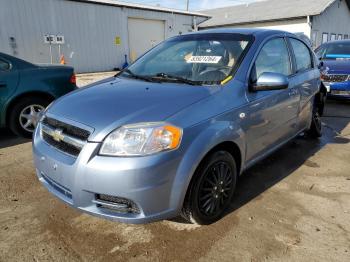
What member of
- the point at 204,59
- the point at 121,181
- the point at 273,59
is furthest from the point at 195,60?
the point at 121,181

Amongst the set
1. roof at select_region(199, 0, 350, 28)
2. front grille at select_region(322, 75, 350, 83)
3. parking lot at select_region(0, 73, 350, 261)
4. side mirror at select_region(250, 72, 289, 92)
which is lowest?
parking lot at select_region(0, 73, 350, 261)

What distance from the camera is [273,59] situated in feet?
11.7

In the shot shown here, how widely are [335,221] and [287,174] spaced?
3.39 ft

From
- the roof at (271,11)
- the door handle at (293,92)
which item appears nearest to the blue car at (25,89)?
the door handle at (293,92)

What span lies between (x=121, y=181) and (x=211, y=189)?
892 millimetres

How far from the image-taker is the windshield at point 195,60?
10.1 ft

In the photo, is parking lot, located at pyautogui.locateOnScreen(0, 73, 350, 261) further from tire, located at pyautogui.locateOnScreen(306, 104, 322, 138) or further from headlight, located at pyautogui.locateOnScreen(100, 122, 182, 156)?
tire, located at pyautogui.locateOnScreen(306, 104, 322, 138)

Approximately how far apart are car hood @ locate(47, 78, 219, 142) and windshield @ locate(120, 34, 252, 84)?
26cm

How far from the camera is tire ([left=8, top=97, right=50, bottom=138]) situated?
512cm

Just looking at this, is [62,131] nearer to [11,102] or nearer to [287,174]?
[287,174]

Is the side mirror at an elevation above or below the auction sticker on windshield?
below

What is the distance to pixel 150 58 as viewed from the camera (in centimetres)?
379

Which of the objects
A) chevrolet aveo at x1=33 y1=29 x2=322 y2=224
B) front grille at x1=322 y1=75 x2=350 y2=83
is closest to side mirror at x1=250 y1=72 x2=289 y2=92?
chevrolet aveo at x1=33 y1=29 x2=322 y2=224

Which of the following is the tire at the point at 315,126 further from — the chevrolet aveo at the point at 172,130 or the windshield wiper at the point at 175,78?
the windshield wiper at the point at 175,78
